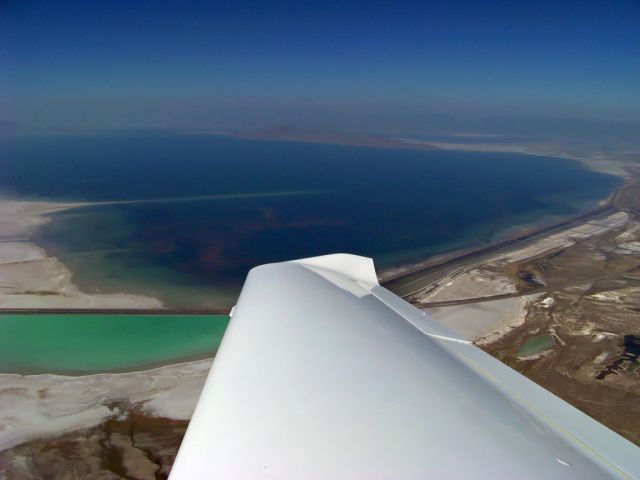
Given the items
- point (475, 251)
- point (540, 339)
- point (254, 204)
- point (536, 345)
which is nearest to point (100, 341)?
point (536, 345)

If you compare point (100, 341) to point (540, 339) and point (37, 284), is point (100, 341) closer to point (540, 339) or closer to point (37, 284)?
point (37, 284)

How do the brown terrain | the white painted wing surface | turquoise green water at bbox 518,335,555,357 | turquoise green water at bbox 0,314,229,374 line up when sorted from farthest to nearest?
turquoise green water at bbox 518,335,555,357 → turquoise green water at bbox 0,314,229,374 → the brown terrain → the white painted wing surface

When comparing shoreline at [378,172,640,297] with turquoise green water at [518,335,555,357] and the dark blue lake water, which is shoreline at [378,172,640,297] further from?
turquoise green water at [518,335,555,357]

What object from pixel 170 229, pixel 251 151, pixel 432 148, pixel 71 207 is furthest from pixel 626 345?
pixel 432 148

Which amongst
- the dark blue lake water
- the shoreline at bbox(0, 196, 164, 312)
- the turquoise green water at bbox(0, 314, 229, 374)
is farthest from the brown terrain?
the shoreline at bbox(0, 196, 164, 312)

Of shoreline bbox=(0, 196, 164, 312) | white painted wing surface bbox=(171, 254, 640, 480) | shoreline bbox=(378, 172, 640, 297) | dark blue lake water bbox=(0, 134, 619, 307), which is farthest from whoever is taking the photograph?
dark blue lake water bbox=(0, 134, 619, 307)

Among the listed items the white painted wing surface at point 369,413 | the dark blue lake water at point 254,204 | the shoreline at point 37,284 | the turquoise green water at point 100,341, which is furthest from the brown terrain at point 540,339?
the shoreline at point 37,284

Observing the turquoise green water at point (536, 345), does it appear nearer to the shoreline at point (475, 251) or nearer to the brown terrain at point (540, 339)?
the brown terrain at point (540, 339)
